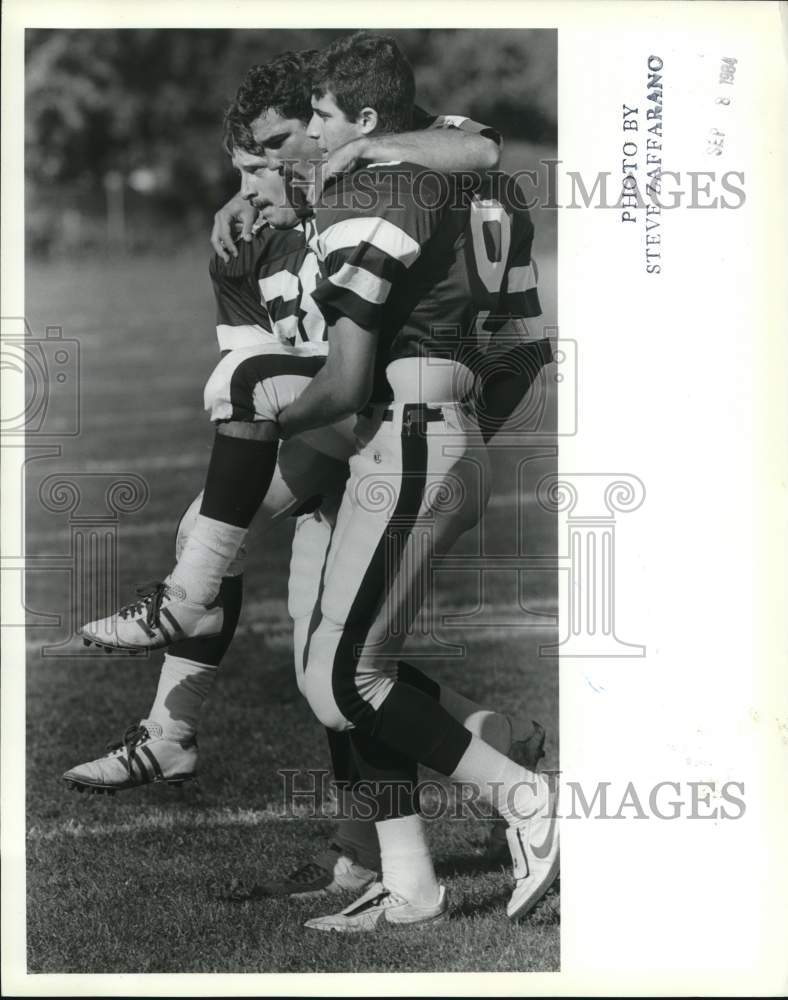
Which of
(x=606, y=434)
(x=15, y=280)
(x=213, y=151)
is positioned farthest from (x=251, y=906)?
(x=213, y=151)

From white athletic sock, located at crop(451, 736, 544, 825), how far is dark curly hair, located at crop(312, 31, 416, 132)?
1399 millimetres

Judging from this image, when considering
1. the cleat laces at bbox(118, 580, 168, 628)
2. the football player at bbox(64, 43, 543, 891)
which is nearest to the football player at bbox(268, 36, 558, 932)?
the football player at bbox(64, 43, 543, 891)

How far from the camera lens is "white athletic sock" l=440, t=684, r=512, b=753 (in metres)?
3.30

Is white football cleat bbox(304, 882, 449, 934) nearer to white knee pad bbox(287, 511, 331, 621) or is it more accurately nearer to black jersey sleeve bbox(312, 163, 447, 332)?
white knee pad bbox(287, 511, 331, 621)

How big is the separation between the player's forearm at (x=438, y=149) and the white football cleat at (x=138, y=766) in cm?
141

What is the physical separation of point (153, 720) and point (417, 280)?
1197 mm

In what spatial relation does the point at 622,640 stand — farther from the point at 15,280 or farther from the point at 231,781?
the point at 15,280

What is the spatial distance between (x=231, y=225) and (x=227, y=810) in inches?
59.7

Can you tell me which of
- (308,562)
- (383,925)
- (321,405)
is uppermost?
(321,405)

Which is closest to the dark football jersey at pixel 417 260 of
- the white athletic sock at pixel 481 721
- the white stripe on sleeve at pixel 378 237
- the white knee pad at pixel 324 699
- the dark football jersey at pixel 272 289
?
the white stripe on sleeve at pixel 378 237

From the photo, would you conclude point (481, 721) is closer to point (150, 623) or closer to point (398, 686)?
point (398, 686)

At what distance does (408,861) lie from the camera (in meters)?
3.14

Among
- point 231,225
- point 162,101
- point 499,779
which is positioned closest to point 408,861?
point 499,779

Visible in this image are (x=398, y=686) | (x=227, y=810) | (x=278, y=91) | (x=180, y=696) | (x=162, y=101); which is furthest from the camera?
(x=162, y=101)
